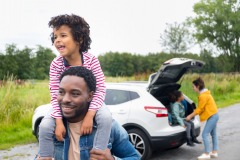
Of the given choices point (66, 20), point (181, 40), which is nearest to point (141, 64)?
point (181, 40)

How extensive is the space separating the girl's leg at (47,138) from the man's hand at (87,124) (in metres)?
0.23

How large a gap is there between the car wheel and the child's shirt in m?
0.89

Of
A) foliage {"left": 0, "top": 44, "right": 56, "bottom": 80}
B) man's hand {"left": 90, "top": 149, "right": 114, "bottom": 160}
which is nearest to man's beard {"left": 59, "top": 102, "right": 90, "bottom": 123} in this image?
man's hand {"left": 90, "top": 149, "right": 114, "bottom": 160}

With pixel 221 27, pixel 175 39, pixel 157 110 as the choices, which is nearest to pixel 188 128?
pixel 157 110

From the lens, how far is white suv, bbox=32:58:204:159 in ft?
22.8

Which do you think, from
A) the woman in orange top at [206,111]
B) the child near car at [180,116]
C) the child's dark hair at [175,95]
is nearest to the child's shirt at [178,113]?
the child near car at [180,116]

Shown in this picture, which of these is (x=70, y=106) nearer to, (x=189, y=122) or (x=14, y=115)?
(x=189, y=122)

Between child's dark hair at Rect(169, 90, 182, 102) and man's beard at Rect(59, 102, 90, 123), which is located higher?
man's beard at Rect(59, 102, 90, 123)

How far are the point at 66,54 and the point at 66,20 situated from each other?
0.23 meters

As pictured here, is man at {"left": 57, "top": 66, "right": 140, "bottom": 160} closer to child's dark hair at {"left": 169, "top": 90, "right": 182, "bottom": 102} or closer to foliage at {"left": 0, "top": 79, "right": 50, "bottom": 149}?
child's dark hair at {"left": 169, "top": 90, "right": 182, "bottom": 102}

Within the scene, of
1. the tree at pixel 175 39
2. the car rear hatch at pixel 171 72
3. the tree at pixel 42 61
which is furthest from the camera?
the tree at pixel 42 61

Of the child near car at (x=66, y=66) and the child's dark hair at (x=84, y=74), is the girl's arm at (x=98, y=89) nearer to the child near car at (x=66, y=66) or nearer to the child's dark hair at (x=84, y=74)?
the child near car at (x=66, y=66)

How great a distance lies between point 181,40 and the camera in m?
39.3

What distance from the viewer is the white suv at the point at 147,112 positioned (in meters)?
6.95
